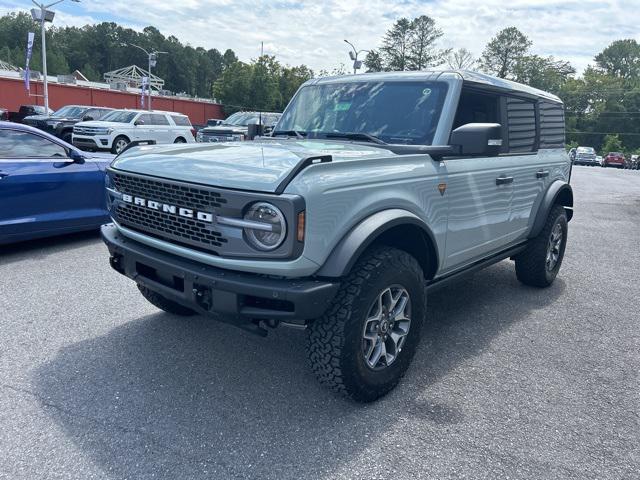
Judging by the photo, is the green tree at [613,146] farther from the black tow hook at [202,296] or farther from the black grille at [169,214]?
the black tow hook at [202,296]

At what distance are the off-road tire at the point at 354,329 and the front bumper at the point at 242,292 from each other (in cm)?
15

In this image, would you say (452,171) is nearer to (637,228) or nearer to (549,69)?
(637,228)

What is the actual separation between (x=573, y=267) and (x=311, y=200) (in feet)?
16.6

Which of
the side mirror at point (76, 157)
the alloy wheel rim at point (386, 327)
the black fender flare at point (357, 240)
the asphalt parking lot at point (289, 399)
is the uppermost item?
the side mirror at point (76, 157)

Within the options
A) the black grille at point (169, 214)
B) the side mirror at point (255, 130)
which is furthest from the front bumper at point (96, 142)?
the black grille at point (169, 214)

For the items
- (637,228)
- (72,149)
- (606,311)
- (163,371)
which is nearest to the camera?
(163,371)

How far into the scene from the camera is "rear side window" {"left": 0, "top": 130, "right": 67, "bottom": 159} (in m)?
5.75

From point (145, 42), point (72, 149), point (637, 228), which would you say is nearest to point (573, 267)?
point (637, 228)

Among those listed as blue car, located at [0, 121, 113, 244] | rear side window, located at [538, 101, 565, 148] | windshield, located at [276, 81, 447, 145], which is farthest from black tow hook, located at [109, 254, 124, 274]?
rear side window, located at [538, 101, 565, 148]

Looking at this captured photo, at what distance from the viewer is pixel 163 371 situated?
130 inches

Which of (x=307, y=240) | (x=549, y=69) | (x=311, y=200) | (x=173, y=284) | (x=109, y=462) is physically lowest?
(x=109, y=462)

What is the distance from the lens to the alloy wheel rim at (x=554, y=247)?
5.20 metres

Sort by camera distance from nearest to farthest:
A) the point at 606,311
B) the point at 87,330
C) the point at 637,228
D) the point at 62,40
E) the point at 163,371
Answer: the point at 163,371
the point at 87,330
the point at 606,311
the point at 637,228
the point at 62,40

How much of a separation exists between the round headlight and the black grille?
0.55ft
